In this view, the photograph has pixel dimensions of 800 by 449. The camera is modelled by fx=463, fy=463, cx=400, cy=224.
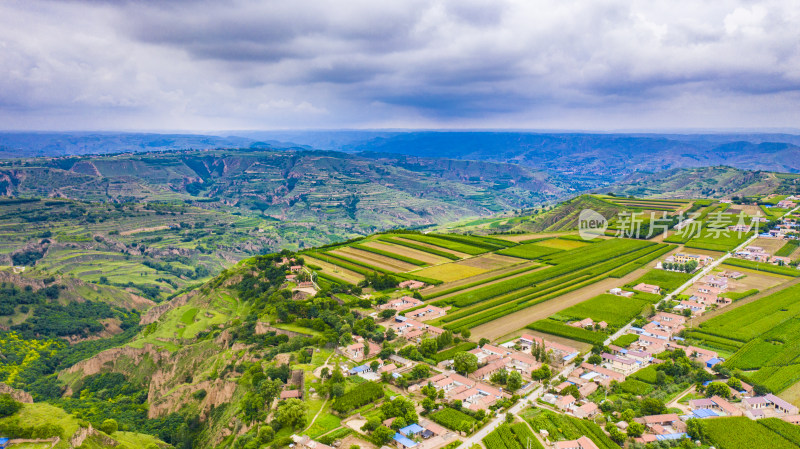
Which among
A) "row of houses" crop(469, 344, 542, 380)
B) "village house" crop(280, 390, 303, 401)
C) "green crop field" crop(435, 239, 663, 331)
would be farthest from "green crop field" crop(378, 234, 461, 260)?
"village house" crop(280, 390, 303, 401)

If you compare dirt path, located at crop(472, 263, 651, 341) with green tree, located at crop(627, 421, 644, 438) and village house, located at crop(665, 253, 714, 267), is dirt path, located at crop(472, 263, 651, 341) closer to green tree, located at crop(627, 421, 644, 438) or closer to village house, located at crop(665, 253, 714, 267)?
village house, located at crop(665, 253, 714, 267)

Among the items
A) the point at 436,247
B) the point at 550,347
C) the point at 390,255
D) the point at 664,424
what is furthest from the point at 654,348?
the point at 436,247

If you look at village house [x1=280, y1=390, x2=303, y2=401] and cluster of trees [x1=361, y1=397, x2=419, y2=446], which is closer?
cluster of trees [x1=361, y1=397, x2=419, y2=446]

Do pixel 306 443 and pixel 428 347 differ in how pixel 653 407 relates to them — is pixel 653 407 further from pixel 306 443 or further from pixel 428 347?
pixel 306 443

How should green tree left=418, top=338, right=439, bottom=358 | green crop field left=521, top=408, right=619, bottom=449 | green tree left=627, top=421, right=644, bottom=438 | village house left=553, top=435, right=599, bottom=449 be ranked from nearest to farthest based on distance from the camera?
village house left=553, top=435, right=599, bottom=449
green crop field left=521, top=408, right=619, bottom=449
green tree left=627, top=421, right=644, bottom=438
green tree left=418, top=338, right=439, bottom=358

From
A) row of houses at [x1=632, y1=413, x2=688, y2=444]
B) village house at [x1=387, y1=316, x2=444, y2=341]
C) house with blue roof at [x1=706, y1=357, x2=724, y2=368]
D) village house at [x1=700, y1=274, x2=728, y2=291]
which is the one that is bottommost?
village house at [x1=387, y1=316, x2=444, y2=341]

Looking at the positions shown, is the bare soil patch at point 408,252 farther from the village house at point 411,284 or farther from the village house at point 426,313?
the village house at point 426,313

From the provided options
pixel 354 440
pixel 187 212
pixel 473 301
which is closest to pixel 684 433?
pixel 354 440
